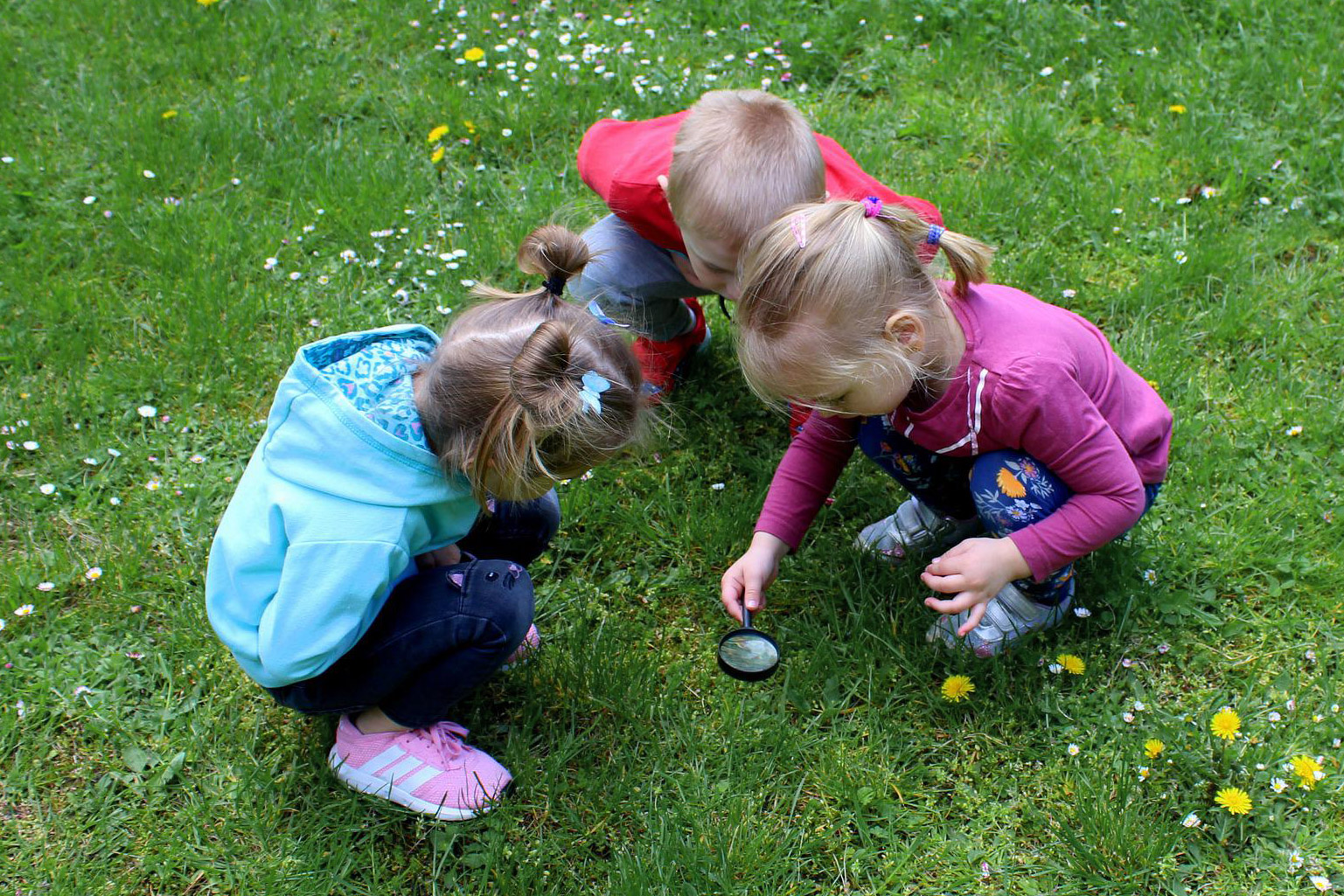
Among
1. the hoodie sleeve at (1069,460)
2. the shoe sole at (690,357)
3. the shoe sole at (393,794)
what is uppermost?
the hoodie sleeve at (1069,460)

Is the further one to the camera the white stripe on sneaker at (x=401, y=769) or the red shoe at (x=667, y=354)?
the red shoe at (x=667, y=354)

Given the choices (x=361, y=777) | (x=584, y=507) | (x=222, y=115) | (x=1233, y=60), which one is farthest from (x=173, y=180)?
(x=1233, y=60)

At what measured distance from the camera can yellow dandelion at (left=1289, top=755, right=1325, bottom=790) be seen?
189cm

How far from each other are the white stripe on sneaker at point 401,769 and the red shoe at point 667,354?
45.9 inches

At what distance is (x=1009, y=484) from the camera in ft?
6.57

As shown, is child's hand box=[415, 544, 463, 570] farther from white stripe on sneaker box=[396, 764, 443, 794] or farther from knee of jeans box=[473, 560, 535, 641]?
white stripe on sneaker box=[396, 764, 443, 794]

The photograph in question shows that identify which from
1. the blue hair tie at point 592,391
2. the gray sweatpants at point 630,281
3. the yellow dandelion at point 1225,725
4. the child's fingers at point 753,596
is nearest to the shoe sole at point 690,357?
the gray sweatpants at point 630,281

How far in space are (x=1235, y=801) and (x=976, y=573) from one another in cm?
58

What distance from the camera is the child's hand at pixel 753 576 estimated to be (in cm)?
216

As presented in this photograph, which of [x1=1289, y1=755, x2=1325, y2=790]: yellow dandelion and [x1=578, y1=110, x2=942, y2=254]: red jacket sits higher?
[x1=578, y1=110, x2=942, y2=254]: red jacket

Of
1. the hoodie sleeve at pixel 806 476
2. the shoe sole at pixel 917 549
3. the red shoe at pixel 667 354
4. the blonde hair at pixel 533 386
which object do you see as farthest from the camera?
the red shoe at pixel 667 354

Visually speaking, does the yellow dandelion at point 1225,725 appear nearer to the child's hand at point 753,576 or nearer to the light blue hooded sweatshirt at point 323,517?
the child's hand at point 753,576

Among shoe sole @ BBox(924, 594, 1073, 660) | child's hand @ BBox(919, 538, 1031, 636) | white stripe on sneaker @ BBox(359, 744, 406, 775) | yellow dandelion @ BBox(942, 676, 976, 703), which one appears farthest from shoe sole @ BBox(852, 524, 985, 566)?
white stripe on sneaker @ BBox(359, 744, 406, 775)

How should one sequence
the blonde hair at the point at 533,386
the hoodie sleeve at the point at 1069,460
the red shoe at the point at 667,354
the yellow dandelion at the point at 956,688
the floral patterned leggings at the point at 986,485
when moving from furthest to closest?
the red shoe at the point at 667,354
the yellow dandelion at the point at 956,688
the floral patterned leggings at the point at 986,485
the hoodie sleeve at the point at 1069,460
the blonde hair at the point at 533,386
